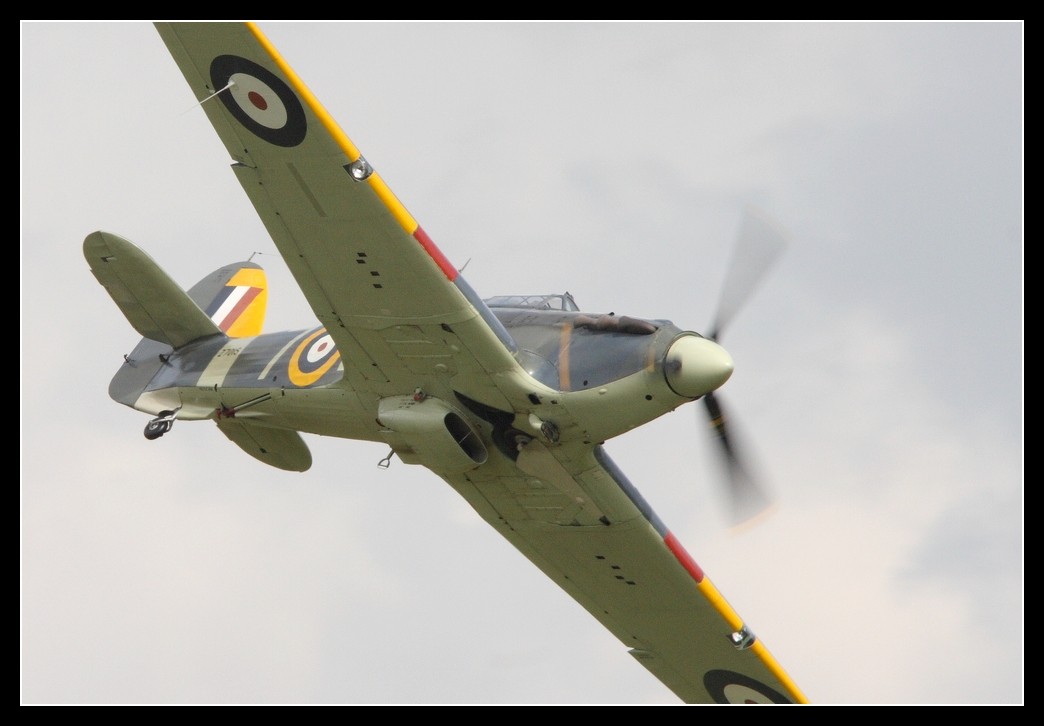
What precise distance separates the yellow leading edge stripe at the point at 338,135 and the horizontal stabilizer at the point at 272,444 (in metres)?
5.35

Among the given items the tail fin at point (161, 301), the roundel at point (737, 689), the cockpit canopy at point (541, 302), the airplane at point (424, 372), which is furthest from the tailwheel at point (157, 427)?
the roundel at point (737, 689)

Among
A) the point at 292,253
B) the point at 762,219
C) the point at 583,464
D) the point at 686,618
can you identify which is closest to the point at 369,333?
the point at 292,253

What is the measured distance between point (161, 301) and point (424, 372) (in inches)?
197

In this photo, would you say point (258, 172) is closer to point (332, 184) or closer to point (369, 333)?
point (332, 184)

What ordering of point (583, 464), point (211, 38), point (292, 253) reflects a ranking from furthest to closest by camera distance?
point (583, 464)
point (292, 253)
point (211, 38)

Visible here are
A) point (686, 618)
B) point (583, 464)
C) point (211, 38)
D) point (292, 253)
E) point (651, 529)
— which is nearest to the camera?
point (211, 38)

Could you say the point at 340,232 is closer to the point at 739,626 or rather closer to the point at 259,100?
the point at 259,100

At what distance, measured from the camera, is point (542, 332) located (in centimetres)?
1964

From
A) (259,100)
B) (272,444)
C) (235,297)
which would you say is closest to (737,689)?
(272,444)

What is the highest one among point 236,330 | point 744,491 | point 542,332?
point 236,330

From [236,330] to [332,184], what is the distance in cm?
676

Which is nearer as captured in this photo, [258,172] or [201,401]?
[258,172]

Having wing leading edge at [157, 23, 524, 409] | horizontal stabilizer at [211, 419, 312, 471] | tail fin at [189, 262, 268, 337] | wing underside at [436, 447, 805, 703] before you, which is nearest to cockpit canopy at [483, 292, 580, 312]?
wing leading edge at [157, 23, 524, 409]

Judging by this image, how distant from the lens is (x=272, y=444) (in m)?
22.8
